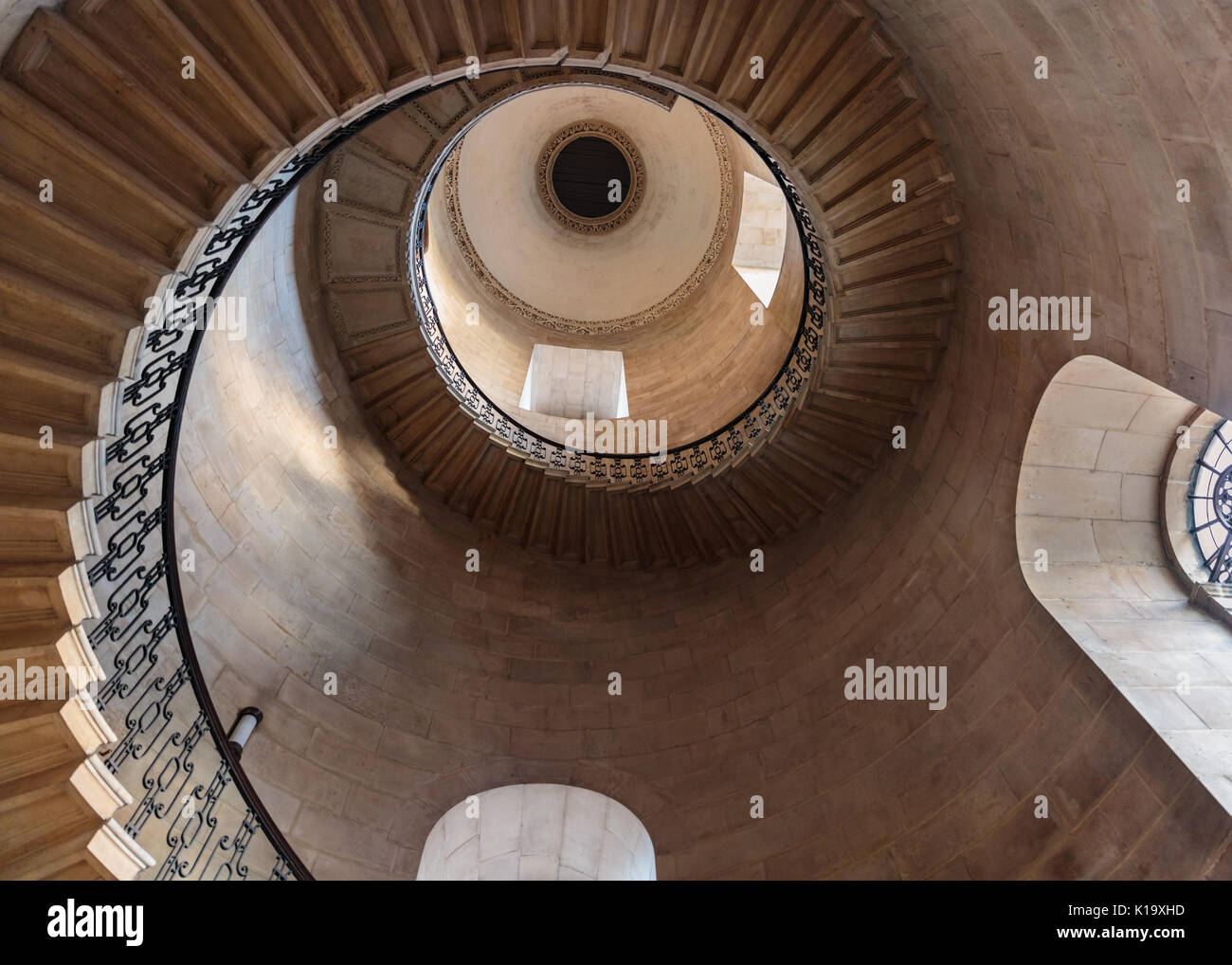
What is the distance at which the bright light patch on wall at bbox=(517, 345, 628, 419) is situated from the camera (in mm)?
13312

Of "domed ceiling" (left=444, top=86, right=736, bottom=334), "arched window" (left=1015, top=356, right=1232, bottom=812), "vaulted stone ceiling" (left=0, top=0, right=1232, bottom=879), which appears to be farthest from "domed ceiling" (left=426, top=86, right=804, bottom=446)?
"arched window" (left=1015, top=356, right=1232, bottom=812)

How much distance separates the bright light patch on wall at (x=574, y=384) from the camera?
43.7ft

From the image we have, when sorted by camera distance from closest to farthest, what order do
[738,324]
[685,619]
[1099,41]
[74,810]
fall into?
[1099,41], [74,810], [685,619], [738,324]

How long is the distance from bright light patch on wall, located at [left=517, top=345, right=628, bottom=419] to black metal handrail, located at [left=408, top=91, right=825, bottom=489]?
274 cm

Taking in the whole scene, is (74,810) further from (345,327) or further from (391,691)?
(345,327)

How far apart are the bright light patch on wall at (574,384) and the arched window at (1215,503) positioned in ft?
27.8

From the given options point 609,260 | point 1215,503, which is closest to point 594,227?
point 609,260

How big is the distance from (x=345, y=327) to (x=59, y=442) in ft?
17.2

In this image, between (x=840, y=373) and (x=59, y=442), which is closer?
(x=59, y=442)

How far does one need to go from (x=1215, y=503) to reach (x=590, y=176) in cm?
1339

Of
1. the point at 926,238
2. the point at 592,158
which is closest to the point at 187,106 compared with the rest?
the point at 926,238

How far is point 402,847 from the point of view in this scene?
7.10m

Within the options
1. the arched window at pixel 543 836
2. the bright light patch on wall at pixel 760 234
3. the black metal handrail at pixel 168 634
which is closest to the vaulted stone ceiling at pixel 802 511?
the arched window at pixel 543 836

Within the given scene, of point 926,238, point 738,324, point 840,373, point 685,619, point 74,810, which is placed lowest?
point 74,810
